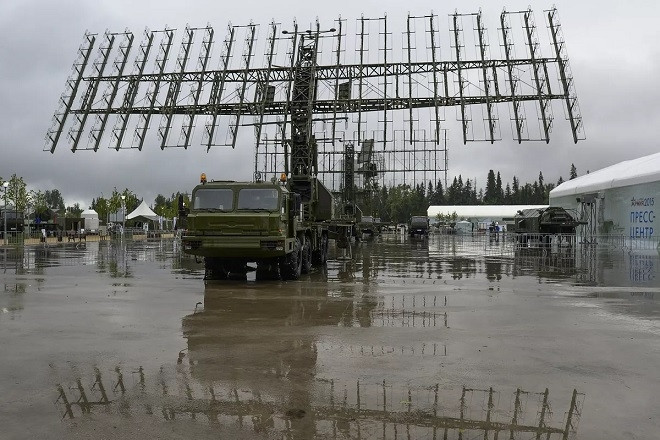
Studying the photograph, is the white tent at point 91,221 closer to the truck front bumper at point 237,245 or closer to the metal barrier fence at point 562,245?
the metal barrier fence at point 562,245

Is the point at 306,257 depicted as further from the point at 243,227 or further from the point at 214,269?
the point at 243,227

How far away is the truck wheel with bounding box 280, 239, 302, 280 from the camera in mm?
15898

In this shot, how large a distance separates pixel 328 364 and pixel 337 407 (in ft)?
5.01

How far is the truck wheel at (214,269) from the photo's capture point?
52.6ft

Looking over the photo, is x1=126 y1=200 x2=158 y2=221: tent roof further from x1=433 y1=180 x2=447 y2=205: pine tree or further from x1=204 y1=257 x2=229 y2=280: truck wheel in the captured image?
x1=433 y1=180 x2=447 y2=205: pine tree

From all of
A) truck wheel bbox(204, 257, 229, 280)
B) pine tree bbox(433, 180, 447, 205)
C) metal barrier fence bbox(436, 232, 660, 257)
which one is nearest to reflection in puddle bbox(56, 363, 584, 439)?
truck wheel bbox(204, 257, 229, 280)

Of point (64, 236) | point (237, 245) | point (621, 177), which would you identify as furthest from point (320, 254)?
point (64, 236)

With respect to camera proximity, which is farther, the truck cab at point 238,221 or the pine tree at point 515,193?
the pine tree at point 515,193

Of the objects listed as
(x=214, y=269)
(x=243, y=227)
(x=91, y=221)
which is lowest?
(x=214, y=269)

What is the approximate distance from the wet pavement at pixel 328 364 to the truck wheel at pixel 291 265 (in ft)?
7.88

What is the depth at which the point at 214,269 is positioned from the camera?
16.3 meters

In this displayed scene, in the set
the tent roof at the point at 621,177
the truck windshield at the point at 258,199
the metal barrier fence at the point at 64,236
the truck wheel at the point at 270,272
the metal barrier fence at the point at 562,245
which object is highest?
the tent roof at the point at 621,177

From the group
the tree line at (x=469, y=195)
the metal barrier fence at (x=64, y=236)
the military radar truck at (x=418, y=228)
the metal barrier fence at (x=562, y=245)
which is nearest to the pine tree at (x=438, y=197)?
the tree line at (x=469, y=195)

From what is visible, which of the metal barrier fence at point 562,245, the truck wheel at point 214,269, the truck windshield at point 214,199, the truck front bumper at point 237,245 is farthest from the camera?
the metal barrier fence at point 562,245
